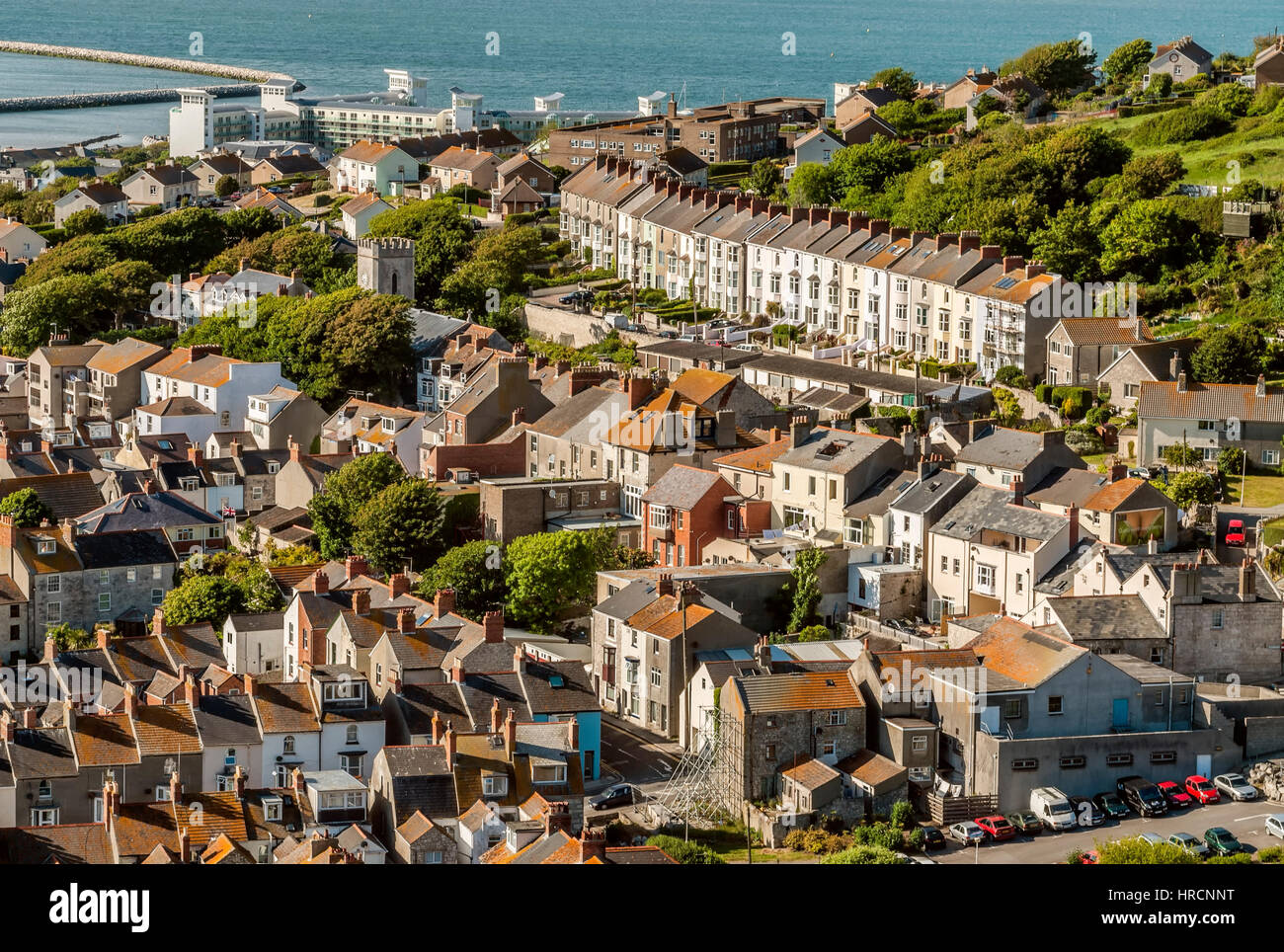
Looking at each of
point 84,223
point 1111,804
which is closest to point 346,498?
point 1111,804

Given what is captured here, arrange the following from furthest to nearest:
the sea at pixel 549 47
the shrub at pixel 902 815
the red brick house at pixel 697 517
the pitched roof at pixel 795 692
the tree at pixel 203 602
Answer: the sea at pixel 549 47 < the red brick house at pixel 697 517 < the tree at pixel 203 602 < the pitched roof at pixel 795 692 < the shrub at pixel 902 815

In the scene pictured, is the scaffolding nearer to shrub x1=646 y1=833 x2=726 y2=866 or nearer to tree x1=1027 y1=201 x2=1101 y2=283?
shrub x1=646 y1=833 x2=726 y2=866

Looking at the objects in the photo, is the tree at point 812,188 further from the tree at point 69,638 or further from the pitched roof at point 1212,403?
the tree at point 69,638

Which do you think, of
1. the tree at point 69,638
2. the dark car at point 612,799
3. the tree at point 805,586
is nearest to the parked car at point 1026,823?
the dark car at point 612,799

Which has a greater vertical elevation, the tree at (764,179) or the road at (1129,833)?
the tree at (764,179)

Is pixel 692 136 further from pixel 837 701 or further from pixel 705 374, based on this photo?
pixel 837 701
